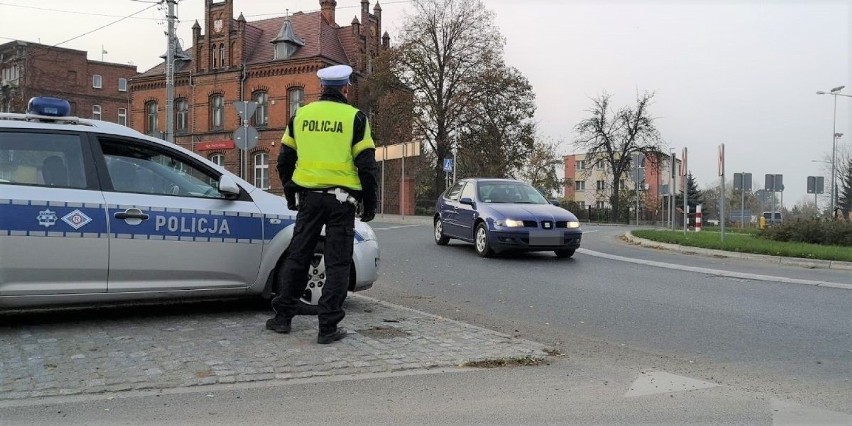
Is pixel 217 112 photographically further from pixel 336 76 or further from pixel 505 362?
pixel 505 362

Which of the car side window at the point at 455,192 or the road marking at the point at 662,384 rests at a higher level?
the car side window at the point at 455,192

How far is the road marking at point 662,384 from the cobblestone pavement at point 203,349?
0.83m

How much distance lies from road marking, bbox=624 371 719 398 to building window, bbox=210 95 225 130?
4931 centimetres

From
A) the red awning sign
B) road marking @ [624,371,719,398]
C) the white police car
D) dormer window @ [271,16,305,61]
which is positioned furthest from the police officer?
the red awning sign

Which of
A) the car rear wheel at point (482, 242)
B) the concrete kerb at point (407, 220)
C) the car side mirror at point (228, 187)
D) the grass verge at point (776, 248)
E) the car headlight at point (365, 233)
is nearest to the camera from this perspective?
the car side mirror at point (228, 187)

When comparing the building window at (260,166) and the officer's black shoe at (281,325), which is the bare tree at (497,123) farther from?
the officer's black shoe at (281,325)

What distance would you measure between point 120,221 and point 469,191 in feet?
29.8

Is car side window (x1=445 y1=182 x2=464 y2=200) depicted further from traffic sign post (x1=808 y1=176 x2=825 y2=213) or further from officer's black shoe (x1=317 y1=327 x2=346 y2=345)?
traffic sign post (x1=808 y1=176 x2=825 y2=213)

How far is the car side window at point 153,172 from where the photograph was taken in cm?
569

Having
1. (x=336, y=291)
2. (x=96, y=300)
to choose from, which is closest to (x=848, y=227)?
(x=336, y=291)

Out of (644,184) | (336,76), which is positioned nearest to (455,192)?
(336,76)

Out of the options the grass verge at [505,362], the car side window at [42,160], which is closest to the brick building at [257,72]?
the car side window at [42,160]

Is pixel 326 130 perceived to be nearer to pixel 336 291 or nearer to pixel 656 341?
pixel 336 291

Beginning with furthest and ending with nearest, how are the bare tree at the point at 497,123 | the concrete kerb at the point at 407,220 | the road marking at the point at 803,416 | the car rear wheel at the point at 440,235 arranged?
the bare tree at the point at 497,123, the concrete kerb at the point at 407,220, the car rear wheel at the point at 440,235, the road marking at the point at 803,416
